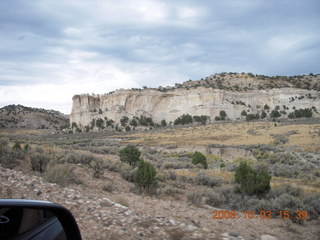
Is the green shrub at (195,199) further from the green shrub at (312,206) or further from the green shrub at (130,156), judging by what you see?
the green shrub at (130,156)

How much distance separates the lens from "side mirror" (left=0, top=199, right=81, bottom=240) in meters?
1.45

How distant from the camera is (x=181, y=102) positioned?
297 ft

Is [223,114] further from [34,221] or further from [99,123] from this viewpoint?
[34,221]

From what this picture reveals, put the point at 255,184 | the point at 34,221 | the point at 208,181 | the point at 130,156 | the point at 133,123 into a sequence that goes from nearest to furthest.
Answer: the point at 34,221 < the point at 255,184 < the point at 208,181 < the point at 130,156 < the point at 133,123

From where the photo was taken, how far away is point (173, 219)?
19.0 feet

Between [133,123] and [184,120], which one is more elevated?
[184,120]

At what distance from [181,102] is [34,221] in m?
89.5

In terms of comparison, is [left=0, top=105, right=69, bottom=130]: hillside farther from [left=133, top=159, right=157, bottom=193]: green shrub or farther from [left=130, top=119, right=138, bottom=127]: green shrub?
[left=133, top=159, right=157, bottom=193]: green shrub

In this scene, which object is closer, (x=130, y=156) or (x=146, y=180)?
(x=146, y=180)

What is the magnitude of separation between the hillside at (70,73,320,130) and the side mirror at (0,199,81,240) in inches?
2970

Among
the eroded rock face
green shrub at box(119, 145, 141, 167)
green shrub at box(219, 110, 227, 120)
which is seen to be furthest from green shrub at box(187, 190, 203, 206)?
the eroded rock face
